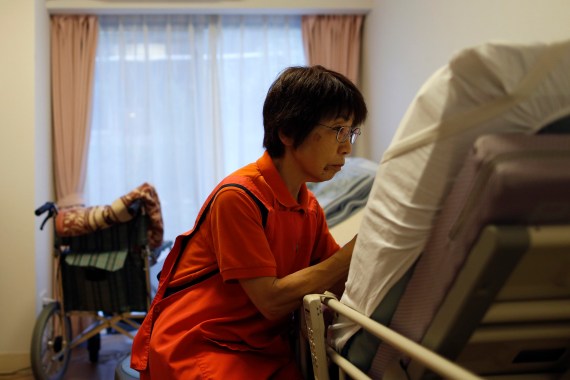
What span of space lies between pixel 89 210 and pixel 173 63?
1.28 metres

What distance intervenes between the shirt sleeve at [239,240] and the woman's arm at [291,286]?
2cm

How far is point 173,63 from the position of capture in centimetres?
334

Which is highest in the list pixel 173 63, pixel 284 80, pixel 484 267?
pixel 173 63

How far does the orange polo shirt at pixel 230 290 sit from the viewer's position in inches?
42.0

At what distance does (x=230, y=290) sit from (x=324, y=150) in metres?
0.37

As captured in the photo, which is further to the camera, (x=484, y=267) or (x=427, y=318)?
(x=427, y=318)

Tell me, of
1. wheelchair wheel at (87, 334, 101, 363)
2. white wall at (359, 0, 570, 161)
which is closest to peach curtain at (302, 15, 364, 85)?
white wall at (359, 0, 570, 161)

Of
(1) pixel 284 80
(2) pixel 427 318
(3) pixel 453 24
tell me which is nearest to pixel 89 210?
(1) pixel 284 80

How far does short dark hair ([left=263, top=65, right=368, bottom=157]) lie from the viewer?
1.12 m

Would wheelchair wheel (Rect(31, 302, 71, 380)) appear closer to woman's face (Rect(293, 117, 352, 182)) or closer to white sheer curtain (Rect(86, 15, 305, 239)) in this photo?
white sheer curtain (Rect(86, 15, 305, 239))

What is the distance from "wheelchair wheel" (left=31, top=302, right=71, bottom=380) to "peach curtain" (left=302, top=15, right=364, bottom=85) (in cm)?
212

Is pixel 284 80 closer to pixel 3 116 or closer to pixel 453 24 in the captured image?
pixel 453 24

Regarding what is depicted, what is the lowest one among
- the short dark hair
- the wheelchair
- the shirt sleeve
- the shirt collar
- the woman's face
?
the wheelchair

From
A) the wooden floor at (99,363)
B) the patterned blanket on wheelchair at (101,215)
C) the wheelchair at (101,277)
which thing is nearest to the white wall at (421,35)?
the patterned blanket on wheelchair at (101,215)
